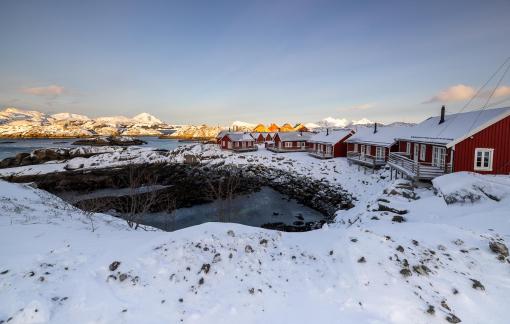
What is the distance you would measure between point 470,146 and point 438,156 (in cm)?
273

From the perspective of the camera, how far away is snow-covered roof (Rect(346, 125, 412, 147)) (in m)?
32.0

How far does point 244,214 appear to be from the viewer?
23.8m

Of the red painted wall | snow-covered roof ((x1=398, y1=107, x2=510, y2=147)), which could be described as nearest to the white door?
snow-covered roof ((x1=398, y1=107, x2=510, y2=147))

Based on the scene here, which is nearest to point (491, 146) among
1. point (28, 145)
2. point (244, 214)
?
point (244, 214)

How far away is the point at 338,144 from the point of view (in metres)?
43.8

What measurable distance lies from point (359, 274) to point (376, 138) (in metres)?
32.7

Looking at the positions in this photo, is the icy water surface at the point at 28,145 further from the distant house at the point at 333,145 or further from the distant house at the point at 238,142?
the distant house at the point at 333,145

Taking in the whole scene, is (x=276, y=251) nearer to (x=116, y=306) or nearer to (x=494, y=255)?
(x=116, y=306)

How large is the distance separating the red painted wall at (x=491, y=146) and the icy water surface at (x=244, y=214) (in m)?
11.7

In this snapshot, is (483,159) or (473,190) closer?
(473,190)

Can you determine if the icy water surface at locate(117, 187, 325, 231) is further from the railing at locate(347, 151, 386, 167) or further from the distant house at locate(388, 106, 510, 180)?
the railing at locate(347, 151, 386, 167)

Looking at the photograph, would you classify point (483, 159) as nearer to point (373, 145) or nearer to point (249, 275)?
point (373, 145)

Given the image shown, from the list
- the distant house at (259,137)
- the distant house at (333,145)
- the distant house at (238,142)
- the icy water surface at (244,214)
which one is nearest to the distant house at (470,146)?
the icy water surface at (244,214)

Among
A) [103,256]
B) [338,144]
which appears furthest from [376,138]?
[103,256]
